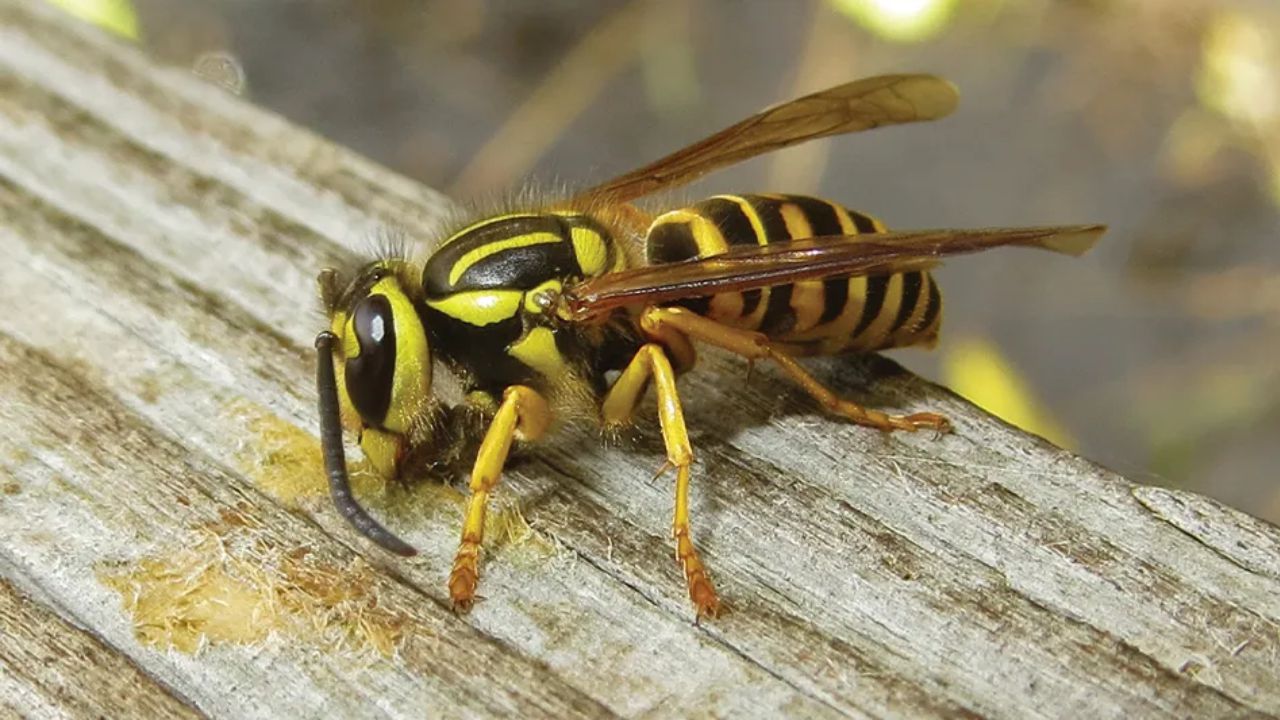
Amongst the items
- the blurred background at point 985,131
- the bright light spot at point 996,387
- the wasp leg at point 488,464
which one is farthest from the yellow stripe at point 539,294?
the blurred background at point 985,131

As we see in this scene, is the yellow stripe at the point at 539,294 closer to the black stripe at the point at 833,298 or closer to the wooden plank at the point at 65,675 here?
the black stripe at the point at 833,298

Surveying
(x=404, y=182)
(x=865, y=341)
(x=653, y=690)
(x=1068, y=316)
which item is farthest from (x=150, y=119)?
(x=1068, y=316)

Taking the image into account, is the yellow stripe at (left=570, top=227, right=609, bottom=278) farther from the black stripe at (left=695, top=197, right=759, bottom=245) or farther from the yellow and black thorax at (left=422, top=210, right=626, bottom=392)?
the black stripe at (left=695, top=197, right=759, bottom=245)

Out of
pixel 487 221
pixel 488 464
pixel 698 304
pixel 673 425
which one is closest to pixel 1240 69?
pixel 698 304

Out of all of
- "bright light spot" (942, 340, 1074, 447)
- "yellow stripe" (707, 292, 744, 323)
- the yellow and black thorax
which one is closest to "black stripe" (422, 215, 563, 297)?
the yellow and black thorax

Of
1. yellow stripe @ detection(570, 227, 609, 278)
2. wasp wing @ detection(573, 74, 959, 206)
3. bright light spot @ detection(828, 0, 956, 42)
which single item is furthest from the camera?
bright light spot @ detection(828, 0, 956, 42)

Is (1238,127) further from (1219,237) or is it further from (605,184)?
(605,184)
